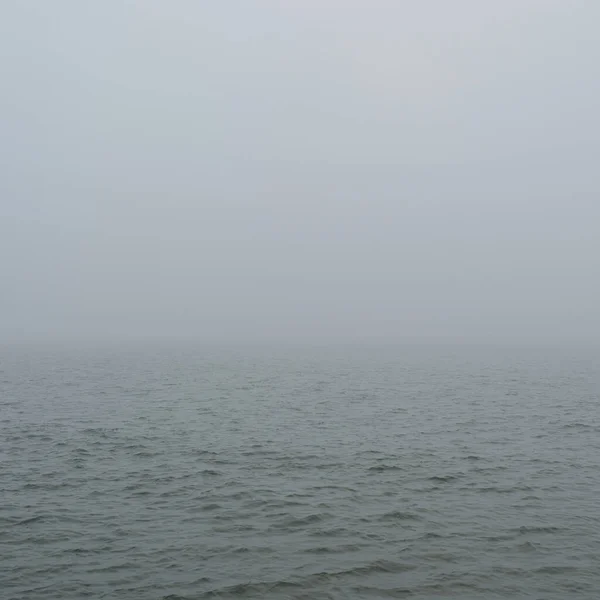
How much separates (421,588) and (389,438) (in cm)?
1980

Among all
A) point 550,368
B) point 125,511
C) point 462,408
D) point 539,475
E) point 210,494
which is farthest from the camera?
point 550,368

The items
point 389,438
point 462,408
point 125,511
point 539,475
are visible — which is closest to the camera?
point 125,511

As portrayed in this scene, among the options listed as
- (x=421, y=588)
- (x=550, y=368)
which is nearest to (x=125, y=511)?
(x=421, y=588)

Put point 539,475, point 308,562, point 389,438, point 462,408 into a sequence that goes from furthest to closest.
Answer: point 462,408 < point 389,438 < point 539,475 < point 308,562

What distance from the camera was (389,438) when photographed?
34875mm

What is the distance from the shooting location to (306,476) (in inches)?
1031

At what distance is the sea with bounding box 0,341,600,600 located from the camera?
15.7 m

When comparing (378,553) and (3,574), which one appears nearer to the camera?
(3,574)

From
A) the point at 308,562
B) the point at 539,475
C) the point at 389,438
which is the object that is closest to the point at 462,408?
the point at 389,438

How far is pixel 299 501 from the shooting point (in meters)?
22.6

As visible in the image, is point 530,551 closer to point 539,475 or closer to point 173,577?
point 539,475

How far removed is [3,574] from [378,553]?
11894 mm

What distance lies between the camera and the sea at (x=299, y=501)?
15.7 m

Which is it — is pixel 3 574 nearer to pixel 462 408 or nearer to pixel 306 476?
pixel 306 476
